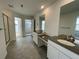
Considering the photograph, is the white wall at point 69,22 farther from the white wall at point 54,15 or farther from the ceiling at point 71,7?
the white wall at point 54,15

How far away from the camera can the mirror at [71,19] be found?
5.16ft

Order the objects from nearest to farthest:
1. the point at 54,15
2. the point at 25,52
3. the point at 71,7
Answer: the point at 71,7 → the point at 54,15 → the point at 25,52

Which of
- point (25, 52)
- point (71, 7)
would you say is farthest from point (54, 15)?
point (25, 52)

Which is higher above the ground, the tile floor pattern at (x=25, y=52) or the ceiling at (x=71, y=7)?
the ceiling at (x=71, y=7)

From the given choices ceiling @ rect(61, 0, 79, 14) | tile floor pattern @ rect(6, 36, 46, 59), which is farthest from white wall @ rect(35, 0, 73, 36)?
tile floor pattern @ rect(6, 36, 46, 59)

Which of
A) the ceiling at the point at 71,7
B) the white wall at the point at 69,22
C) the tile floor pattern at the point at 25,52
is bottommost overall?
the tile floor pattern at the point at 25,52

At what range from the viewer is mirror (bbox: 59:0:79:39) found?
1.57 meters

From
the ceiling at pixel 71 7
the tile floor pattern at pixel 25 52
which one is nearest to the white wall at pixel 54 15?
the ceiling at pixel 71 7

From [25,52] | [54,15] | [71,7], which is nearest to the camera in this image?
[71,7]

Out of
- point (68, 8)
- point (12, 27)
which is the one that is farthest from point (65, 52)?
point (12, 27)

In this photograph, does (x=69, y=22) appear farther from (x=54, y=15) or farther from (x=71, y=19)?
(x=54, y=15)

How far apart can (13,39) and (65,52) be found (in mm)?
4513

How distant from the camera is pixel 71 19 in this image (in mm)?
1758

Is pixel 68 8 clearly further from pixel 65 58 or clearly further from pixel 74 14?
pixel 65 58
